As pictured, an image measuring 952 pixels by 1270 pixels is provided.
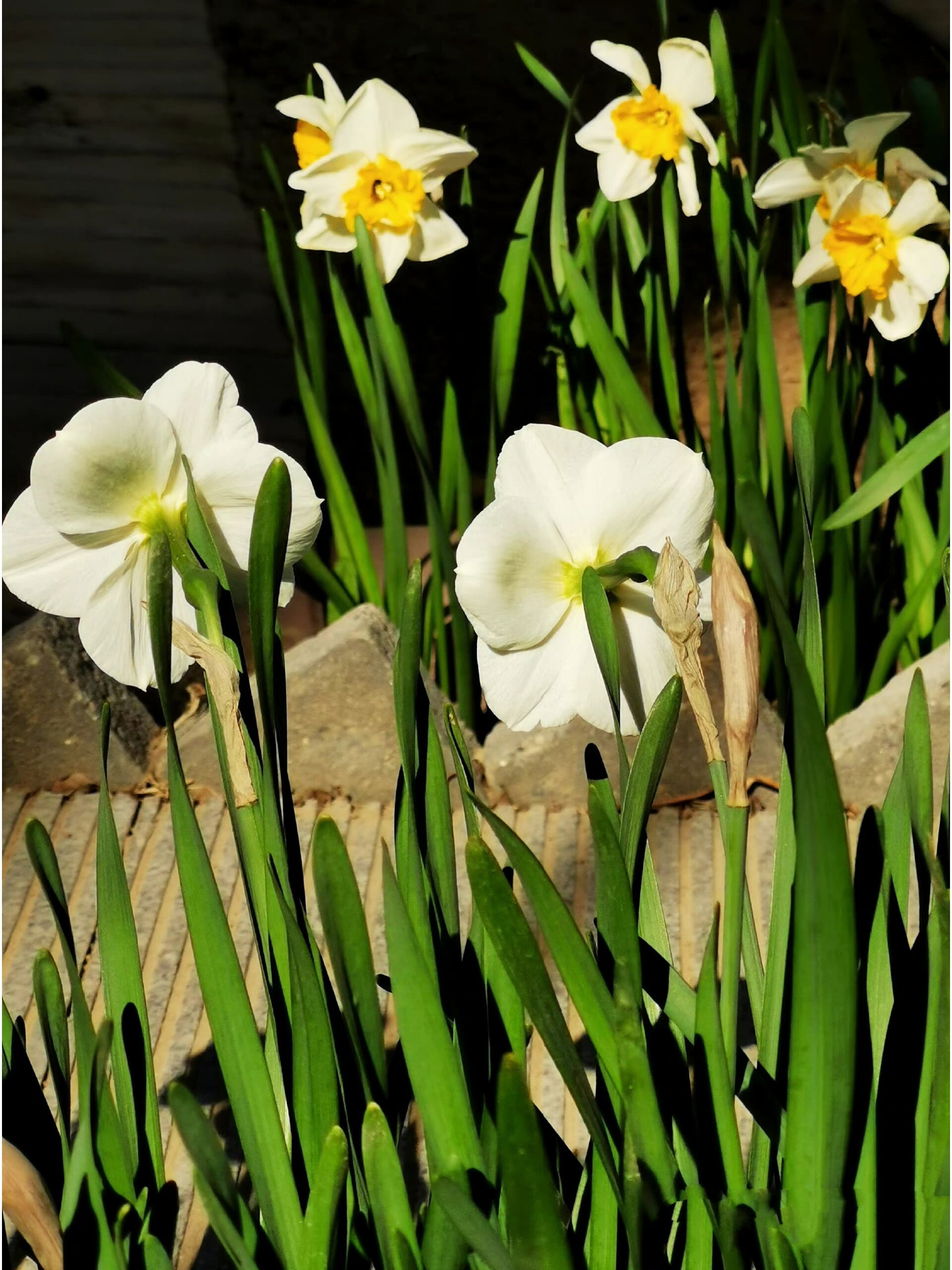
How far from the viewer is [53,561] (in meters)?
0.62

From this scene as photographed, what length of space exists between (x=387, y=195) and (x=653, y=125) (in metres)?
0.31

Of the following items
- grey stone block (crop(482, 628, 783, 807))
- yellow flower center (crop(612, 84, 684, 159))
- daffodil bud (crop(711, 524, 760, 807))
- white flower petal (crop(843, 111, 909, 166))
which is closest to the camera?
daffodil bud (crop(711, 524, 760, 807))

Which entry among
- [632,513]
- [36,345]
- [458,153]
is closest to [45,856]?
[632,513]

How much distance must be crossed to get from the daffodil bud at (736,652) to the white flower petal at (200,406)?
0.24 metres

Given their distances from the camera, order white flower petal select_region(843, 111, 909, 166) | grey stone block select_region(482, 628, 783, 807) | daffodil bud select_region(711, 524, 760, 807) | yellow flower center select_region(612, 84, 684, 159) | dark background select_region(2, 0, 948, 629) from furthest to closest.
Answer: dark background select_region(2, 0, 948, 629)
grey stone block select_region(482, 628, 783, 807)
yellow flower center select_region(612, 84, 684, 159)
white flower petal select_region(843, 111, 909, 166)
daffodil bud select_region(711, 524, 760, 807)

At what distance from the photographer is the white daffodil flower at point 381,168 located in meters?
1.44

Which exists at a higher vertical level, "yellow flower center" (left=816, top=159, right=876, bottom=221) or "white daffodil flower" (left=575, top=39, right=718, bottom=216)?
"white daffodil flower" (left=575, top=39, right=718, bottom=216)

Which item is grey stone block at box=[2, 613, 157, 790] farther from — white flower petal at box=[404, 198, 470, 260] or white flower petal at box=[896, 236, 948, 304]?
white flower petal at box=[896, 236, 948, 304]

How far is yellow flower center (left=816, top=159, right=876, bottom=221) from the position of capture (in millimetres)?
1416

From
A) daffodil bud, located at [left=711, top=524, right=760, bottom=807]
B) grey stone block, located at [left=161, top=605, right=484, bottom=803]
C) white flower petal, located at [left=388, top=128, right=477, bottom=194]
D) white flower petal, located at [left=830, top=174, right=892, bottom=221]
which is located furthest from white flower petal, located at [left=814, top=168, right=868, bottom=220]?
daffodil bud, located at [left=711, top=524, right=760, bottom=807]

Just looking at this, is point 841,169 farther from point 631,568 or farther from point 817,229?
point 631,568

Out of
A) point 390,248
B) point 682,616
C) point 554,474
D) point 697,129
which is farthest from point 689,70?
point 682,616

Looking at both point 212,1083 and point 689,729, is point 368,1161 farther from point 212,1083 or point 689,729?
point 689,729

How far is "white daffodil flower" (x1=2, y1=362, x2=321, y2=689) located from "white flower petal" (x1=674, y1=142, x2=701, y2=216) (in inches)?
38.7
